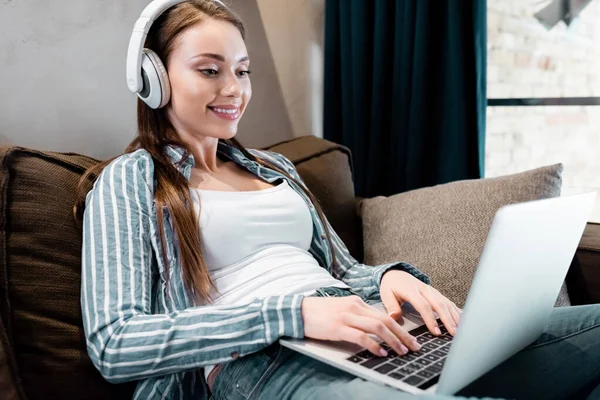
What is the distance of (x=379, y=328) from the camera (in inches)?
31.5

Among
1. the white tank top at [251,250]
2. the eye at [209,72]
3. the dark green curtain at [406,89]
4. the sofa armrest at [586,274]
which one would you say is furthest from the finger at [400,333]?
the dark green curtain at [406,89]

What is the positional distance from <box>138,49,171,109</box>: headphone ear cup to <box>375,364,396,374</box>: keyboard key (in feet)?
2.17

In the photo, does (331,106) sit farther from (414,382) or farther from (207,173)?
(414,382)

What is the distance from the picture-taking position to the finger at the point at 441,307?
36.1 inches

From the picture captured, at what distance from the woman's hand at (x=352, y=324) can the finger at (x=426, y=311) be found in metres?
0.09

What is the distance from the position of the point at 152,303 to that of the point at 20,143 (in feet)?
1.77

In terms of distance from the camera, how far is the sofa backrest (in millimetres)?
941

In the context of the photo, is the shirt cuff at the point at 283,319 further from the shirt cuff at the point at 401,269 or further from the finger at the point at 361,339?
the shirt cuff at the point at 401,269

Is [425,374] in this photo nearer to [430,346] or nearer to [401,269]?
[430,346]

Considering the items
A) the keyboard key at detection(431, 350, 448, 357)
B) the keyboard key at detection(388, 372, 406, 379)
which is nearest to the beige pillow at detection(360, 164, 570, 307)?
the keyboard key at detection(431, 350, 448, 357)

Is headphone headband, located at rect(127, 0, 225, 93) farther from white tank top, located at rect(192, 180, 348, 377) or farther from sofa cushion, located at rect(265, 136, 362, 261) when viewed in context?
sofa cushion, located at rect(265, 136, 362, 261)

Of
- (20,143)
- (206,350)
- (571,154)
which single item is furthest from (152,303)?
(571,154)

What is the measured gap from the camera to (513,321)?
30.6 inches

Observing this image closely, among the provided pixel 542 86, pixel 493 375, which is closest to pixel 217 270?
pixel 493 375
